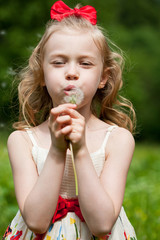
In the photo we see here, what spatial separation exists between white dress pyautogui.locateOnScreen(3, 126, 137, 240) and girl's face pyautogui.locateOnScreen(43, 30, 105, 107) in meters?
0.29

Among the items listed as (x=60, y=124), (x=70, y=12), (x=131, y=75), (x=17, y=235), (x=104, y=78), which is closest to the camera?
(x=60, y=124)

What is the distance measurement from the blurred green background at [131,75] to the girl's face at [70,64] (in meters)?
0.65

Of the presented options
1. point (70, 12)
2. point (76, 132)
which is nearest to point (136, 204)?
point (70, 12)

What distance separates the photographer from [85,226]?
2109 millimetres

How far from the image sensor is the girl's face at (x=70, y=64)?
83.1 inches

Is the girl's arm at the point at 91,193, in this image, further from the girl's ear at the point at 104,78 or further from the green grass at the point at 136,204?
the green grass at the point at 136,204

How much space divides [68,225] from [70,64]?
0.81 m

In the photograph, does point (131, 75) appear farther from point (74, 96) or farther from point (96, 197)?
point (96, 197)

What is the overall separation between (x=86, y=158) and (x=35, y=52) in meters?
0.88

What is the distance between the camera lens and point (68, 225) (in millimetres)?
2100

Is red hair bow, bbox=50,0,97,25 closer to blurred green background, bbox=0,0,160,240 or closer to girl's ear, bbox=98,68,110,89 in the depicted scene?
girl's ear, bbox=98,68,110,89

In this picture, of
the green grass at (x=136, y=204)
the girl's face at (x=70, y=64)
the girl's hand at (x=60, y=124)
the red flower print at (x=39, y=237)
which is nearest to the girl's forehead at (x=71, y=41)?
the girl's face at (x=70, y=64)

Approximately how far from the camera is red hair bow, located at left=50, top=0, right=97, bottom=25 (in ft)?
7.86

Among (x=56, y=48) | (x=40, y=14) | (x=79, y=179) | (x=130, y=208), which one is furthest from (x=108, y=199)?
(x=40, y=14)
